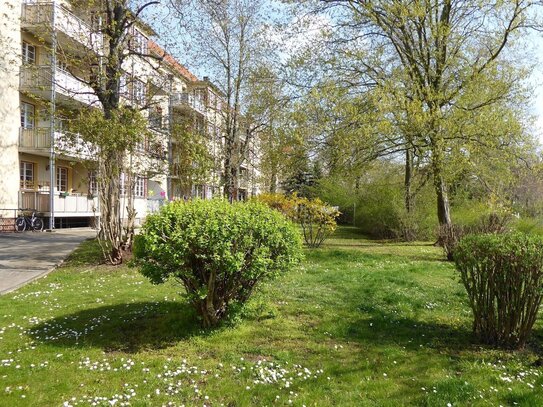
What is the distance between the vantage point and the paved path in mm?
9192

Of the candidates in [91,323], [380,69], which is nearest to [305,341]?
[91,323]

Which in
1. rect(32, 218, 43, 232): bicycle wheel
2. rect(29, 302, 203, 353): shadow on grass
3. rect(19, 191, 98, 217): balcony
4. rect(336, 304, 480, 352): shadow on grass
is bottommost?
rect(336, 304, 480, 352): shadow on grass

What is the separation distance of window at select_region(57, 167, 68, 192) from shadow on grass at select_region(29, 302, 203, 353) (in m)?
19.5

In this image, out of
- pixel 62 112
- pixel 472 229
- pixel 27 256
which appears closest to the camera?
pixel 62 112

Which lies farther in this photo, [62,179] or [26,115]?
[62,179]

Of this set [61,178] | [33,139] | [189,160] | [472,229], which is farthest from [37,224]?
[472,229]

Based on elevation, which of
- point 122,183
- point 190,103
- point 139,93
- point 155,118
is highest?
point 190,103

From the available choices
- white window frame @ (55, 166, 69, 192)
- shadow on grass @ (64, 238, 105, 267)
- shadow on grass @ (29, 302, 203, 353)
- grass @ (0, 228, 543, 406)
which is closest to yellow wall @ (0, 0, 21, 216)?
white window frame @ (55, 166, 69, 192)

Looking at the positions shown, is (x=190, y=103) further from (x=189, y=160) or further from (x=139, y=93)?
(x=189, y=160)

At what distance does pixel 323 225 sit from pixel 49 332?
11.5 m

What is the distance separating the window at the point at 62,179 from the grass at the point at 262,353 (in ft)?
57.6

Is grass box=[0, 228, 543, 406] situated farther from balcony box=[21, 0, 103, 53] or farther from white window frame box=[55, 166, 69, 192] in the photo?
white window frame box=[55, 166, 69, 192]

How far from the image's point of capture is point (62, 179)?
78.1 ft

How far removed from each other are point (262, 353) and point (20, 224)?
1843 cm
